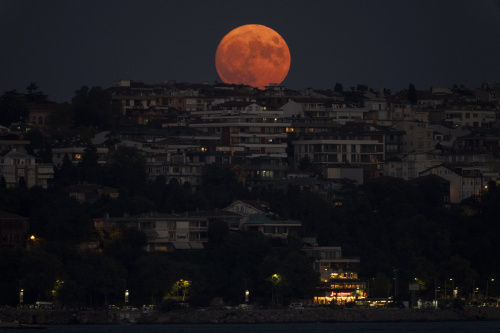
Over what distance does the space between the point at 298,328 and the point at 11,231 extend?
15711 millimetres

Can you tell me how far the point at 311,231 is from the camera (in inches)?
3012

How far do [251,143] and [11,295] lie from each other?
32996 millimetres

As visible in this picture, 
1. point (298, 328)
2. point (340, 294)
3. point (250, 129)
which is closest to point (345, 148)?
point (250, 129)

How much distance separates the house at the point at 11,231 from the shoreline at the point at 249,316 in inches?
288

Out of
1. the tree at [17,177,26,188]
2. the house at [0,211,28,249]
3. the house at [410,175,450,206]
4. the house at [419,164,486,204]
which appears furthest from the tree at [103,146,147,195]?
the house at [419,164,486,204]

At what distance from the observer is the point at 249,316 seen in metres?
66.1

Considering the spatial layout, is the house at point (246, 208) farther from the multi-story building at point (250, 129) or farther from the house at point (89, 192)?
the multi-story building at point (250, 129)

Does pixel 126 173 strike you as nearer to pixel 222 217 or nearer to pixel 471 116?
pixel 222 217

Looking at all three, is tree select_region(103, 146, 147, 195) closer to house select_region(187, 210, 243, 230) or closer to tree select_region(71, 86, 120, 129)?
house select_region(187, 210, 243, 230)

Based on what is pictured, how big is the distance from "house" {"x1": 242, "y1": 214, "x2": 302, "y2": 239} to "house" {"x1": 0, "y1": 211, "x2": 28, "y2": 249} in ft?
37.6

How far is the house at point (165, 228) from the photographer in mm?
72250

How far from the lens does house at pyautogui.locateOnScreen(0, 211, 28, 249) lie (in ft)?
233

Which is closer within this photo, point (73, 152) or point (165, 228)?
point (165, 228)

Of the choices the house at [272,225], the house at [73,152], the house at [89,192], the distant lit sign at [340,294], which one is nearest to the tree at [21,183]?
the house at [89,192]
